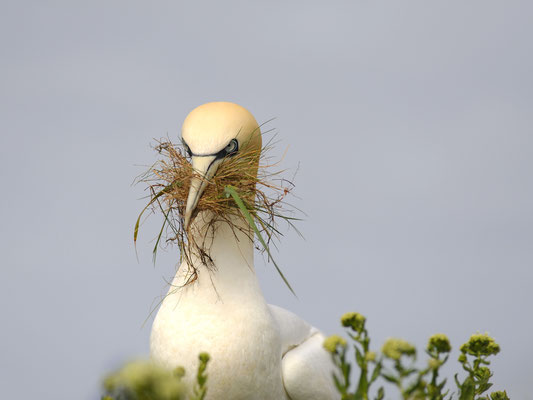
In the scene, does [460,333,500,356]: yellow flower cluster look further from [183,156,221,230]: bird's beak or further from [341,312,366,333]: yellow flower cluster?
[183,156,221,230]: bird's beak

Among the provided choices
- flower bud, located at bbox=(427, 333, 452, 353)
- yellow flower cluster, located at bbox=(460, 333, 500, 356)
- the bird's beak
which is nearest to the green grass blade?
the bird's beak

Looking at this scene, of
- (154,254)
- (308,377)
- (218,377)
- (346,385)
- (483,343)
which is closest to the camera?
(346,385)

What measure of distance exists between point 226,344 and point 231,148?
134cm

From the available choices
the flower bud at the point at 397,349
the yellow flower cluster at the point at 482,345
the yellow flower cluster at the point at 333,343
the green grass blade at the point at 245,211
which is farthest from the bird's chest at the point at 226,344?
→ the flower bud at the point at 397,349

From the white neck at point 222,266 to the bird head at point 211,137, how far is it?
0.22 m

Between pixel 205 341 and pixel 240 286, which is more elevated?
pixel 240 286

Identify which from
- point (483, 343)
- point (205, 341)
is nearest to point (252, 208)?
point (205, 341)

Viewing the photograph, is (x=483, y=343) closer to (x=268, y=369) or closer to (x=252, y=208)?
(x=268, y=369)

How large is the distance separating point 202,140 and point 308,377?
Answer: 173 cm

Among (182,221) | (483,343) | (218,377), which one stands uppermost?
(182,221)

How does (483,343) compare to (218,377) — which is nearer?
(483,343)

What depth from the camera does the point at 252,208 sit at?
540 centimetres

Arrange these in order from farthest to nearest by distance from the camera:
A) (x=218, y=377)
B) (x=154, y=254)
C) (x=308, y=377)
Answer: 1. (x=154, y=254)
2. (x=308, y=377)
3. (x=218, y=377)

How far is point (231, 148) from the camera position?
17.6ft
